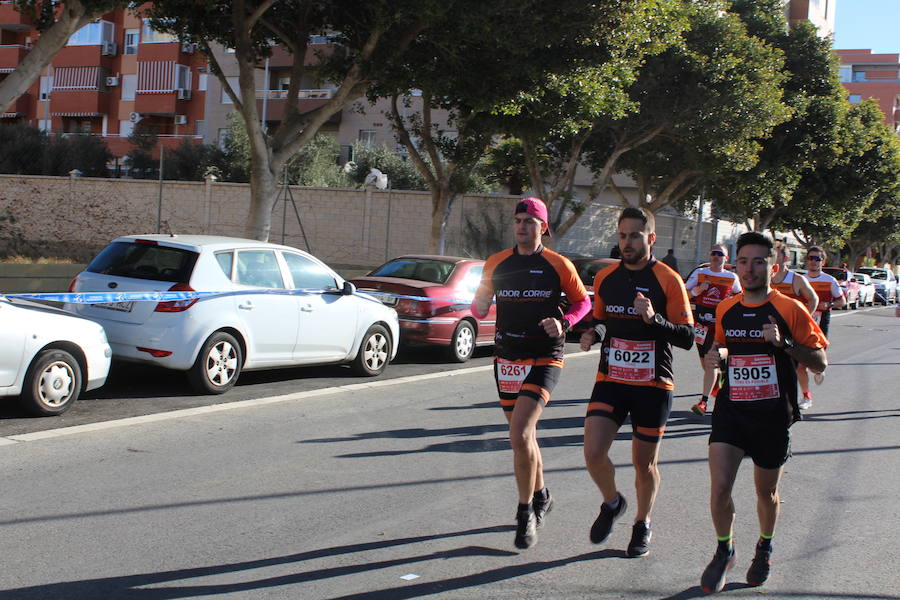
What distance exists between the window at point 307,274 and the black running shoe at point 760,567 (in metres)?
6.65

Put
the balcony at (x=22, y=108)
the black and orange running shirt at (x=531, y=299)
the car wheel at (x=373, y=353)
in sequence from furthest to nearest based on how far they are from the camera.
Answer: the balcony at (x=22, y=108) < the car wheel at (x=373, y=353) < the black and orange running shirt at (x=531, y=299)

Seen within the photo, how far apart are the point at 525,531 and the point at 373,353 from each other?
21.1ft

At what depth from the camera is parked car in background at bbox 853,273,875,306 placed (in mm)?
41188

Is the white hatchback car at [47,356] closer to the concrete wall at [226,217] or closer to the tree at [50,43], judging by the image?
the tree at [50,43]

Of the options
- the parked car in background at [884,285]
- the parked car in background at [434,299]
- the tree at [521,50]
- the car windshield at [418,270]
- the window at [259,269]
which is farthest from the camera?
the parked car in background at [884,285]

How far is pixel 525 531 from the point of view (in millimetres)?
5125

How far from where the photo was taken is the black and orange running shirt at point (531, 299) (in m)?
5.33

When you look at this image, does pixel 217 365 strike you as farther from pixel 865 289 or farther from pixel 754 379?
pixel 865 289

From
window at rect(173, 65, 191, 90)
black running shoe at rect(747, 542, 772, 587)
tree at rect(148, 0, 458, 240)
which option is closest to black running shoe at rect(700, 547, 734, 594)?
→ black running shoe at rect(747, 542, 772, 587)

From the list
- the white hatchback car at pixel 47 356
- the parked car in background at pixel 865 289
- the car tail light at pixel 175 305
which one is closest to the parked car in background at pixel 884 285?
the parked car in background at pixel 865 289

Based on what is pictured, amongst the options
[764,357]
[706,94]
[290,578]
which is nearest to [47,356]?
[290,578]

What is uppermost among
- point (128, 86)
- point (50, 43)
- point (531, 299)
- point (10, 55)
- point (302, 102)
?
point (10, 55)

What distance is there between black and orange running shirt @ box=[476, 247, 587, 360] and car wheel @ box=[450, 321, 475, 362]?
7.69 metres

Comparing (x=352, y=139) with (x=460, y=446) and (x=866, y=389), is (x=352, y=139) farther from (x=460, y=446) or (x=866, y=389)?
(x=460, y=446)
